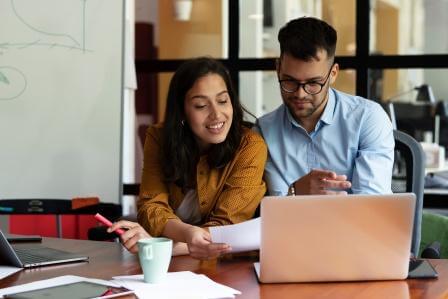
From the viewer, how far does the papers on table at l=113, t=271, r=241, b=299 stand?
1.35 metres

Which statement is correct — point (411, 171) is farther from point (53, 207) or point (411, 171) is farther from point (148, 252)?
point (53, 207)

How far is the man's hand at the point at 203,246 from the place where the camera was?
1641 millimetres

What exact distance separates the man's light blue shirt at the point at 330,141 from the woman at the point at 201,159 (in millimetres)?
122

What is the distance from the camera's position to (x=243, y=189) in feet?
6.51

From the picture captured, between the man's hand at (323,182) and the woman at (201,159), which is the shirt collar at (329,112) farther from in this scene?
the man's hand at (323,182)

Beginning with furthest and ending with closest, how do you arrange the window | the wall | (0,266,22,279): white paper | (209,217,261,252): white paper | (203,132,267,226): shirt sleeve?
1. the wall
2. the window
3. (203,132,267,226): shirt sleeve
4. (209,217,261,252): white paper
5. (0,266,22,279): white paper

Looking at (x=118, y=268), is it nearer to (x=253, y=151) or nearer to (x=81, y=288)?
(x=81, y=288)

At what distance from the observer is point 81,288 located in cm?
138

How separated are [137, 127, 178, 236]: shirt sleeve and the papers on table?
0.44 metres

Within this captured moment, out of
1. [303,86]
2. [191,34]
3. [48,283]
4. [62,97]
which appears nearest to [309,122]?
[303,86]

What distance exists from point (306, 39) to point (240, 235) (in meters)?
0.68

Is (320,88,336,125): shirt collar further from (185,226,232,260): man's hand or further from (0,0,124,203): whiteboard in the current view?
(0,0,124,203): whiteboard

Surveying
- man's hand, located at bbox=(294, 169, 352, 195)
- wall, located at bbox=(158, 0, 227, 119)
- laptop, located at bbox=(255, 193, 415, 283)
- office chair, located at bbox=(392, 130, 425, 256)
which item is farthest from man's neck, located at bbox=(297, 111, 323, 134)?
wall, located at bbox=(158, 0, 227, 119)

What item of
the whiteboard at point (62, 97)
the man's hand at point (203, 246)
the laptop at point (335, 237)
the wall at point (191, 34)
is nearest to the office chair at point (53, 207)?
the whiteboard at point (62, 97)
